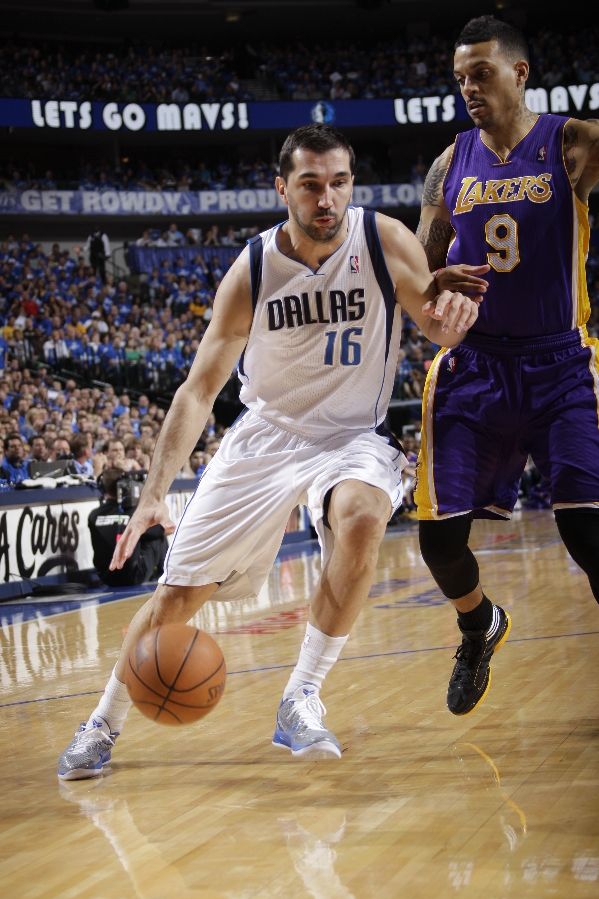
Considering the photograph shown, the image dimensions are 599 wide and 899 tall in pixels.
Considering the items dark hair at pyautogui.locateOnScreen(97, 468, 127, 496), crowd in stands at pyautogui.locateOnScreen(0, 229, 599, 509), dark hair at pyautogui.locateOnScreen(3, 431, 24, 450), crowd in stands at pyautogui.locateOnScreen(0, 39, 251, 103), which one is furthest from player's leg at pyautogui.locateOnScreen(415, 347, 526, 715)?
crowd in stands at pyautogui.locateOnScreen(0, 39, 251, 103)

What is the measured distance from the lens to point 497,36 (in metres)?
4.07

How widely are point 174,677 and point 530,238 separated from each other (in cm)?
207

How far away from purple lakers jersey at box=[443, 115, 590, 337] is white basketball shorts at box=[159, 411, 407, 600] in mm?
704

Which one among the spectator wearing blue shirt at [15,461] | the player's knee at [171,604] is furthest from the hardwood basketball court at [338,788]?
the spectator wearing blue shirt at [15,461]

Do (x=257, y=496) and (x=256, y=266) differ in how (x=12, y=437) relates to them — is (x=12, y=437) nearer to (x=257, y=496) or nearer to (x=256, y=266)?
(x=256, y=266)

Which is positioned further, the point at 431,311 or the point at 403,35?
the point at 403,35

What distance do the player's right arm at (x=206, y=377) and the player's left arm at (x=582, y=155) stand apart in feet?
4.19

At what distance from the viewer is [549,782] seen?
3.49 meters

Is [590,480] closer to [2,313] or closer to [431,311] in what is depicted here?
[431,311]

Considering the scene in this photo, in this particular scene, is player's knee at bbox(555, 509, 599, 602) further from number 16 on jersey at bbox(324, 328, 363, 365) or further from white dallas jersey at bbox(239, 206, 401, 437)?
number 16 on jersey at bbox(324, 328, 363, 365)

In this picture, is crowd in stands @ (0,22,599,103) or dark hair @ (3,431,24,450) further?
crowd in stands @ (0,22,599,103)

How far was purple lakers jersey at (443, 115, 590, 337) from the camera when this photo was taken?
405 centimetres

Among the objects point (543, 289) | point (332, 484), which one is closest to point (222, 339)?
point (332, 484)

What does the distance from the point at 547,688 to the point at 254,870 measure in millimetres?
2601
